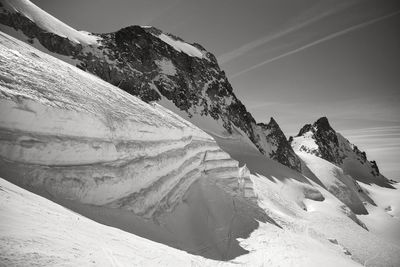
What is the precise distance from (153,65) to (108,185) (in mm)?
45079

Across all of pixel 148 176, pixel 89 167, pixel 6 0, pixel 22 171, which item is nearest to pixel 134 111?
pixel 148 176

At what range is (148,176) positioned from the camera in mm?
11828

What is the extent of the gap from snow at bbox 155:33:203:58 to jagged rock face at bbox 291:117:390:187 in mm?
56476

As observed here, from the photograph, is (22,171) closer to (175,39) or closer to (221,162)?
(221,162)

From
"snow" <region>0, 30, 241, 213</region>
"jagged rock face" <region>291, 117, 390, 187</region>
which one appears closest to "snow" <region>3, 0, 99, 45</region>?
"snow" <region>0, 30, 241, 213</region>

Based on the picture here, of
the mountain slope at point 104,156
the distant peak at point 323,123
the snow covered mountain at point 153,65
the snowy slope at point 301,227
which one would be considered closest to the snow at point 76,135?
the mountain slope at point 104,156

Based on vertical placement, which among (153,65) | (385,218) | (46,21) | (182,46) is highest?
(182,46)

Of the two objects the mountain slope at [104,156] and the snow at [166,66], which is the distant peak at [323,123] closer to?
the snow at [166,66]

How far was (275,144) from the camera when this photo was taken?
71.7 metres

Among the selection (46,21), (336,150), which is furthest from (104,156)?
(336,150)

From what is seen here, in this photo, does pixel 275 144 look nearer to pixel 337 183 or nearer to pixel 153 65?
pixel 337 183

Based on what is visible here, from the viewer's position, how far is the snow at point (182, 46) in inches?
2414

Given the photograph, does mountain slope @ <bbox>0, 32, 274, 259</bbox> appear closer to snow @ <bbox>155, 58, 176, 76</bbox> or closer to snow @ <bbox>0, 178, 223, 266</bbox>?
snow @ <bbox>0, 178, 223, 266</bbox>

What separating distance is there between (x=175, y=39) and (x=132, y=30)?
47.4 ft
